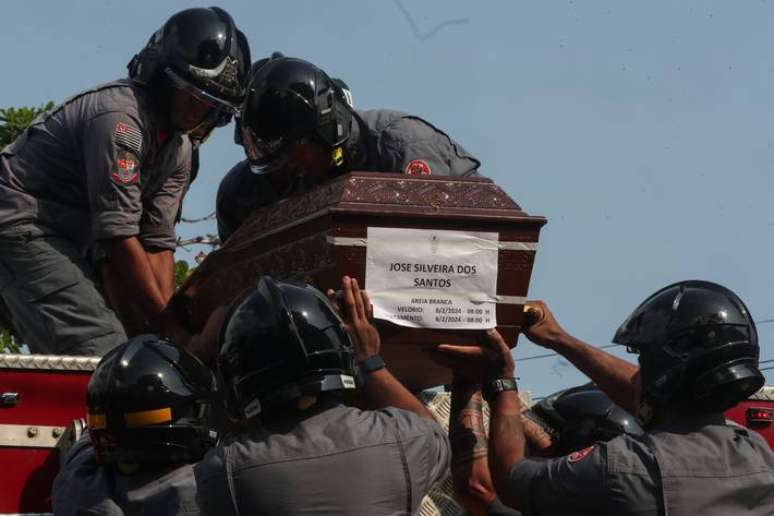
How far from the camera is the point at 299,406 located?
3.69 metres

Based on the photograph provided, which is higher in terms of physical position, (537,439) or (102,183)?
(102,183)

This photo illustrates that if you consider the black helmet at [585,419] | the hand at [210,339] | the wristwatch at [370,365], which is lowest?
the black helmet at [585,419]

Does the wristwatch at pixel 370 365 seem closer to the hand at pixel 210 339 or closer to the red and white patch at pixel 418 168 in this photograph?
the hand at pixel 210 339

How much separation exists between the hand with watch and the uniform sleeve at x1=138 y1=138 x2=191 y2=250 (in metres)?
1.93

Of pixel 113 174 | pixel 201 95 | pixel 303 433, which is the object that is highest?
pixel 201 95

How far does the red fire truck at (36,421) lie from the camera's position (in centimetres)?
490

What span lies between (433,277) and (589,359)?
0.62 metres

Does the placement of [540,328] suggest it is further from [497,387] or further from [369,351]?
[369,351]

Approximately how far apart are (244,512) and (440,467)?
505 mm

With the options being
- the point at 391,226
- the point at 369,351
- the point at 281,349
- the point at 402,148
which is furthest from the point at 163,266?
the point at 281,349

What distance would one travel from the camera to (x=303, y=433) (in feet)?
12.0

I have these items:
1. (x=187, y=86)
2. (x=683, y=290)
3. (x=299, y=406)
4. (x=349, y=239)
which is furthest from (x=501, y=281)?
(x=187, y=86)

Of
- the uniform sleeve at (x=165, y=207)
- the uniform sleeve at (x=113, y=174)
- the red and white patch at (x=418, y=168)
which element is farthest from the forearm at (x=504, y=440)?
the uniform sleeve at (x=165, y=207)

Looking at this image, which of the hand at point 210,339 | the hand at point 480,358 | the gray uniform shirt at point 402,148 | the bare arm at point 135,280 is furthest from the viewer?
the bare arm at point 135,280
